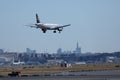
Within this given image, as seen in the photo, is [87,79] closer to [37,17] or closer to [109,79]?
[109,79]

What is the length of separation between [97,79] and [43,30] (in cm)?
3597

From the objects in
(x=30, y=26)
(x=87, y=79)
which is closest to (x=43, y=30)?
(x=30, y=26)

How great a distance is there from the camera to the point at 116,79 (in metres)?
79.8

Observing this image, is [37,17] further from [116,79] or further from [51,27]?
[116,79]

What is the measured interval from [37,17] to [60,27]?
30.0 feet

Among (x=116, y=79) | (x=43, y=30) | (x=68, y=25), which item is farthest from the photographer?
(x=68, y=25)

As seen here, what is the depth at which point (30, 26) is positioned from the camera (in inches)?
4579

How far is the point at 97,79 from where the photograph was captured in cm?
8200

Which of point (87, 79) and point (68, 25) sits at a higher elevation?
point (68, 25)

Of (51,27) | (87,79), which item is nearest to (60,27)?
(51,27)

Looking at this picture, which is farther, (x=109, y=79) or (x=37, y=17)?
(x=37, y=17)

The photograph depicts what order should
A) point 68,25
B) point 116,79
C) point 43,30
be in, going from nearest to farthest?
point 116,79
point 43,30
point 68,25

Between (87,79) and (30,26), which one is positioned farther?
(30,26)

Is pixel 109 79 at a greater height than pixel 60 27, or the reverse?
pixel 60 27
